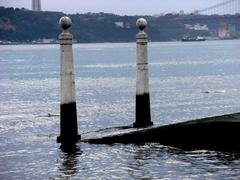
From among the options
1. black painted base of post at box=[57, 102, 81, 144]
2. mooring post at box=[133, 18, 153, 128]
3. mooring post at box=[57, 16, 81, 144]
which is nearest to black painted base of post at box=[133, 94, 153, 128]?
mooring post at box=[133, 18, 153, 128]

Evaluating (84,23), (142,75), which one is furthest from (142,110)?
(84,23)

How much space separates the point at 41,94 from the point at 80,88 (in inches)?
297

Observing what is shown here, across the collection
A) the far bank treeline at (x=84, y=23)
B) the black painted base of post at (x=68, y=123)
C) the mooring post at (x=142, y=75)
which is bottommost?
the black painted base of post at (x=68, y=123)

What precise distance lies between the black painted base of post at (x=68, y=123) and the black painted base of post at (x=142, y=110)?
5.47 ft

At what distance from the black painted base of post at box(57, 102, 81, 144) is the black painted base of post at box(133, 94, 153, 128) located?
1667mm

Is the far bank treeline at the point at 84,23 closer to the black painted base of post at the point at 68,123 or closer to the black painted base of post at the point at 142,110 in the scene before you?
the black painted base of post at the point at 142,110

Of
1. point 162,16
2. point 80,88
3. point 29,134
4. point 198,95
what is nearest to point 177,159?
point 29,134

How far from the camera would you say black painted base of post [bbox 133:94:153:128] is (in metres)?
18.1

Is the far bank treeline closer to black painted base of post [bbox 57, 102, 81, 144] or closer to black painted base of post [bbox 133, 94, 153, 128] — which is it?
black painted base of post [bbox 133, 94, 153, 128]

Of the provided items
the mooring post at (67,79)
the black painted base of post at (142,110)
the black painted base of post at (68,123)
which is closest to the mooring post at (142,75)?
the black painted base of post at (142,110)

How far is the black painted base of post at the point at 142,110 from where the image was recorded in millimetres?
18062

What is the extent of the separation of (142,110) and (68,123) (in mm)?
2112

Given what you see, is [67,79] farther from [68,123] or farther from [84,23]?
[84,23]

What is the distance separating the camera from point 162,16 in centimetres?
15975
